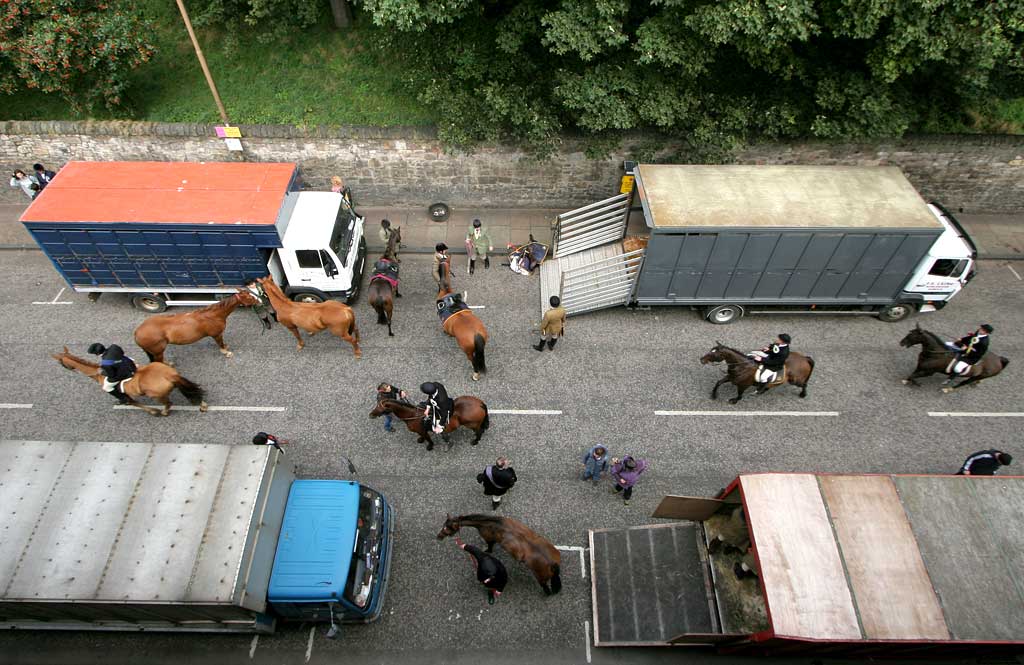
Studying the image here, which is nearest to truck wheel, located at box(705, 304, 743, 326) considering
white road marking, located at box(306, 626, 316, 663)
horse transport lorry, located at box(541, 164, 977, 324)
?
horse transport lorry, located at box(541, 164, 977, 324)

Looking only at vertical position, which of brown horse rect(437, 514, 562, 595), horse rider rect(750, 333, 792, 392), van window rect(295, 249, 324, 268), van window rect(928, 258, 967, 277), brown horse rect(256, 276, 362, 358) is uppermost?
van window rect(928, 258, 967, 277)

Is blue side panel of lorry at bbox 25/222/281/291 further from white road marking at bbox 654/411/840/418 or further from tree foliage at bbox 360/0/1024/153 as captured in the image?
white road marking at bbox 654/411/840/418

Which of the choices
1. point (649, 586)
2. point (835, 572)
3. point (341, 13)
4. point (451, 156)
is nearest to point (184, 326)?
point (451, 156)

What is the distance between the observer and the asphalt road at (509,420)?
8680 mm

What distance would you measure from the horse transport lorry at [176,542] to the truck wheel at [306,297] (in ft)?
17.3

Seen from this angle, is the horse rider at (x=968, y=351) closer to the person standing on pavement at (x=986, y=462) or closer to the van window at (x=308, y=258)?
the person standing on pavement at (x=986, y=462)

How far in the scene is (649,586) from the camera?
28.8ft

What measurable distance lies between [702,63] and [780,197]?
3.53 m

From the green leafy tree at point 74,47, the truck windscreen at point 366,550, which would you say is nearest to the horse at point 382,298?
the truck windscreen at point 366,550

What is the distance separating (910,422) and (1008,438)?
1.82m

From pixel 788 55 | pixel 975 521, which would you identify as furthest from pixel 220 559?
pixel 788 55

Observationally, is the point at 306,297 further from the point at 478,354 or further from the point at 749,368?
the point at 749,368

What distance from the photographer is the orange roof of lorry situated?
11.5m

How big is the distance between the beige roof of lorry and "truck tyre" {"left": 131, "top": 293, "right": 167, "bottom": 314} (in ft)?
38.8
